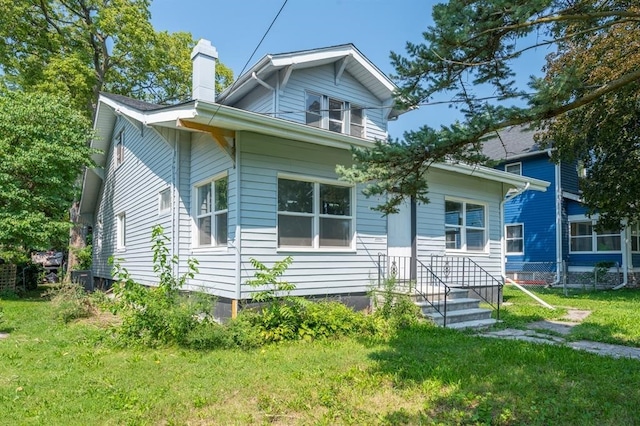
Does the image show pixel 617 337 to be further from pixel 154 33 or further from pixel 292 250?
pixel 154 33

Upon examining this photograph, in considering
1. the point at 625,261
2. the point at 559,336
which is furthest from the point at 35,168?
the point at 625,261

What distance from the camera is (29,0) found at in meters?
17.0

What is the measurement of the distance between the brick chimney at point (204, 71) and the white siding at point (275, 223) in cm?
246

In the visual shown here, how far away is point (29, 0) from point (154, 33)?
190 inches

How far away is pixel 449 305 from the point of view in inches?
301

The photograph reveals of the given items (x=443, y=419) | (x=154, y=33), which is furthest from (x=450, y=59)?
(x=154, y=33)

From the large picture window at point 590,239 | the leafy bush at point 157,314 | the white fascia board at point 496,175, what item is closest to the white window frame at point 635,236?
the large picture window at point 590,239

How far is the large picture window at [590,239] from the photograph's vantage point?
54.4 feet

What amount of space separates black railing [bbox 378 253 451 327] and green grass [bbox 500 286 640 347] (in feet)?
3.89

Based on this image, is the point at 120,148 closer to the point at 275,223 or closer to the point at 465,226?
the point at 275,223

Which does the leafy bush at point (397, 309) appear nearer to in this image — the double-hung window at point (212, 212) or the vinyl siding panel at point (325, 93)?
the double-hung window at point (212, 212)

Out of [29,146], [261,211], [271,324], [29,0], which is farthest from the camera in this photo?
[29,0]

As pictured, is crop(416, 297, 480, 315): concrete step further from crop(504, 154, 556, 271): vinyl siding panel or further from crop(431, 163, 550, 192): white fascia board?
crop(504, 154, 556, 271): vinyl siding panel

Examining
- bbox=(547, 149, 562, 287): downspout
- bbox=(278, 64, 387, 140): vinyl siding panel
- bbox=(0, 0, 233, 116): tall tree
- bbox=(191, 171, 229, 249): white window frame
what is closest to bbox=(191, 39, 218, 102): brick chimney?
bbox=(278, 64, 387, 140): vinyl siding panel
